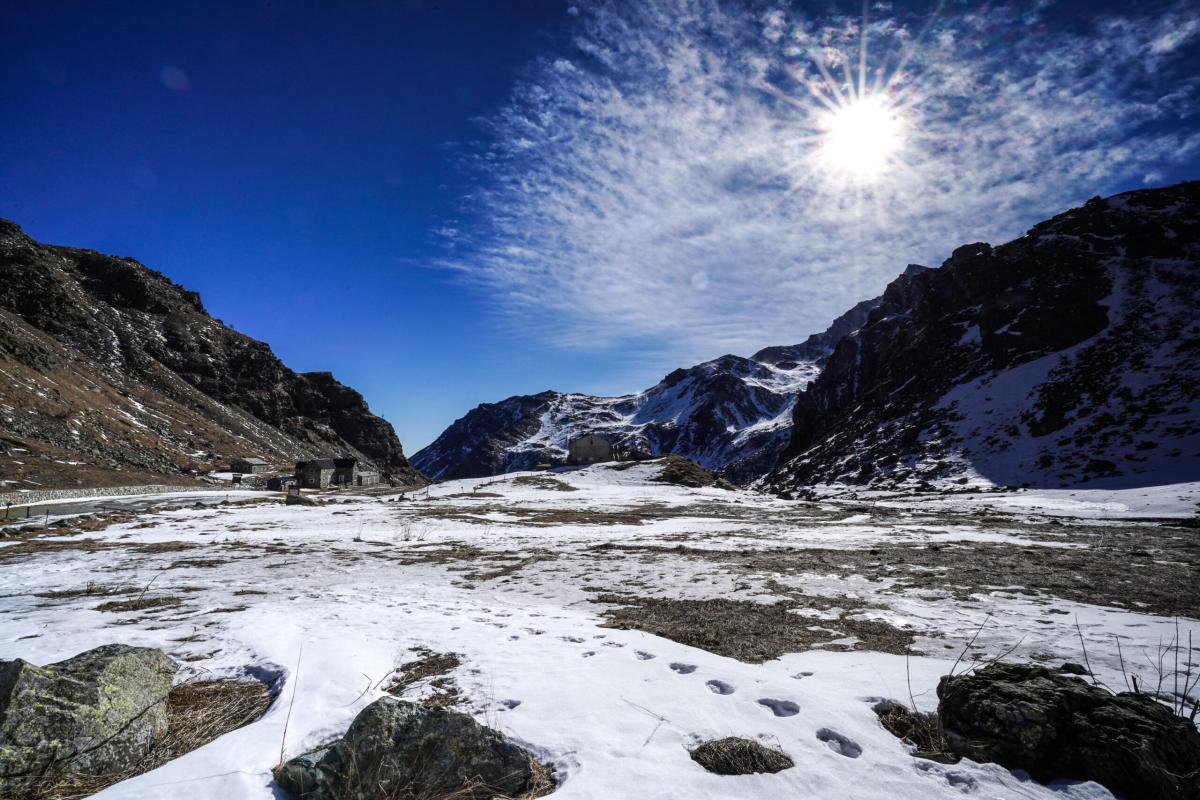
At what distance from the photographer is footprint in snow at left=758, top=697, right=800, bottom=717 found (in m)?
4.79

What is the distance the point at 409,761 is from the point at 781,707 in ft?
11.5

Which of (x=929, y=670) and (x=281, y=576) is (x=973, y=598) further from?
(x=281, y=576)

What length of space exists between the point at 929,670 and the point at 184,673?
8.82m

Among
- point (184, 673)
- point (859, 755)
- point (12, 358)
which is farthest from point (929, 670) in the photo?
point (12, 358)

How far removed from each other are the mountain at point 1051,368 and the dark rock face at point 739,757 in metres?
58.0

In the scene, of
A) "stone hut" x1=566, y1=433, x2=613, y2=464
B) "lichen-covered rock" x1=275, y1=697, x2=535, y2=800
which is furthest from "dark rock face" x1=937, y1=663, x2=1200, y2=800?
"stone hut" x1=566, y1=433, x2=613, y2=464

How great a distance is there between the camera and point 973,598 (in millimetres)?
9789

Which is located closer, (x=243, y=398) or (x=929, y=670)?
(x=929, y=670)

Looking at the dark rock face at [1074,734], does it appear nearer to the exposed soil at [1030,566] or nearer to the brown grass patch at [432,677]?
the brown grass patch at [432,677]

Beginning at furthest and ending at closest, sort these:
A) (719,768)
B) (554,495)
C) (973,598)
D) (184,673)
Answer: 1. (554,495)
2. (973,598)
3. (184,673)
4. (719,768)

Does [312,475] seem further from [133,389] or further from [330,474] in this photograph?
[133,389]

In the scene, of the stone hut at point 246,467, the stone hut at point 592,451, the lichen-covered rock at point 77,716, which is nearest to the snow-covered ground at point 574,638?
the lichen-covered rock at point 77,716

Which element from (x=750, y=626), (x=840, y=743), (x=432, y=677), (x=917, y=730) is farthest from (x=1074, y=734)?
(x=432, y=677)

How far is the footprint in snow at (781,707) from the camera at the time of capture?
4.79 m
